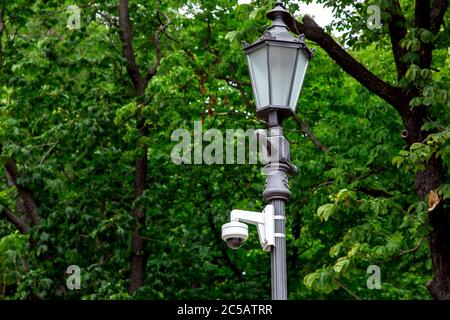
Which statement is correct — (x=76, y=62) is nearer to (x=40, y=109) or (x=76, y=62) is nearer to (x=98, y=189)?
(x=40, y=109)

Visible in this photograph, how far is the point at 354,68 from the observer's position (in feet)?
45.9

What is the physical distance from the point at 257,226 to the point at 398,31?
6.83 m

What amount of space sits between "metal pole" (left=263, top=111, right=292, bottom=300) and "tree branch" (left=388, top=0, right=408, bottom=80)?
5909mm

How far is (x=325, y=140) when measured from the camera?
17469mm

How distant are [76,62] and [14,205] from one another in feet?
11.8

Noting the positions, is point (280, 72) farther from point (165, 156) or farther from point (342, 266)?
point (165, 156)

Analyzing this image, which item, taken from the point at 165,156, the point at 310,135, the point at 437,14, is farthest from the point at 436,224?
the point at 165,156

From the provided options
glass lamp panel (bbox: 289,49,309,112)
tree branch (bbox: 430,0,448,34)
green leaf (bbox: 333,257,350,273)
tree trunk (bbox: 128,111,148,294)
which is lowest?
green leaf (bbox: 333,257,350,273)

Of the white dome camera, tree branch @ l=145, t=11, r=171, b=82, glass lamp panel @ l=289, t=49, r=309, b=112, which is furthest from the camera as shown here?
tree branch @ l=145, t=11, r=171, b=82

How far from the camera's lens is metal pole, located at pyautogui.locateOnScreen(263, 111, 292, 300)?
7.70m

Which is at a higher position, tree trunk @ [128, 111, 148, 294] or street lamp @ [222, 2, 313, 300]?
tree trunk @ [128, 111, 148, 294]

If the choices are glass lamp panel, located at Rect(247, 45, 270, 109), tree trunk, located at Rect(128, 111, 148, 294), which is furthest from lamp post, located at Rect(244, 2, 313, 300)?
tree trunk, located at Rect(128, 111, 148, 294)

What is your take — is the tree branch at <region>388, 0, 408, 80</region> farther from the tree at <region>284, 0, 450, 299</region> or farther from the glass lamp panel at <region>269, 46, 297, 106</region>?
the glass lamp panel at <region>269, 46, 297, 106</region>
